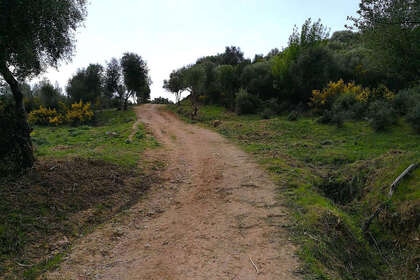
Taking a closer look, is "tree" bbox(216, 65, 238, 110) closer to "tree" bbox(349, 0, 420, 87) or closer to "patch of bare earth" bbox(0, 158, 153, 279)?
"tree" bbox(349, 0, 420, 87)

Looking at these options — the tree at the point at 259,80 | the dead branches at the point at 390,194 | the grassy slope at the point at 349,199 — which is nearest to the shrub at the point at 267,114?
the tree at the point at 259,80

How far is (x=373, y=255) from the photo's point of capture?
19.9ft

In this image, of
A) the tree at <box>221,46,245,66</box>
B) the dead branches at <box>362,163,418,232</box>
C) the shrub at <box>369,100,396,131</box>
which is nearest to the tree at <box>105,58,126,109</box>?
the tree at <box>221,46,245,66</box>

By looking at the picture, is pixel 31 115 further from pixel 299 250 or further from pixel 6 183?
pixel 299 250

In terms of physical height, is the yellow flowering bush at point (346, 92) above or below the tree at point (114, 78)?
below

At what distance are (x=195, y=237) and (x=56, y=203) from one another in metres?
4.11

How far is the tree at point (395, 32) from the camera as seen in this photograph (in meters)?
9.30

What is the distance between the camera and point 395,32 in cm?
1010

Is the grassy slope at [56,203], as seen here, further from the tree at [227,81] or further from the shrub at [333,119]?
the tree at [227,81]

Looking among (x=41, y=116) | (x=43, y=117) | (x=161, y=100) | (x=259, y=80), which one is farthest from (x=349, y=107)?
(x=161, y=100)

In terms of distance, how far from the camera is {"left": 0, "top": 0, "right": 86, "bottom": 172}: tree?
6770mm

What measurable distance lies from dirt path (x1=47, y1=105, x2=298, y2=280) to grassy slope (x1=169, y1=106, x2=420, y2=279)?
25.4 inches

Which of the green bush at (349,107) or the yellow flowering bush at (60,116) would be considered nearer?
the green bush at (349,107)

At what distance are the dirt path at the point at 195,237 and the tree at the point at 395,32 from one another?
7.28 m
